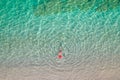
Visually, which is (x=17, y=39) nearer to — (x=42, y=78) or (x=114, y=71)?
(x=42, y=78)

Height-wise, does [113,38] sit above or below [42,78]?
above

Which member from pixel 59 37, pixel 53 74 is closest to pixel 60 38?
pixel 59 37

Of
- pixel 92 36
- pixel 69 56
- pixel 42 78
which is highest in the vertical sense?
pixel 92 36

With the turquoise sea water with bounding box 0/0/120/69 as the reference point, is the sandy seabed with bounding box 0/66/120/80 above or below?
below

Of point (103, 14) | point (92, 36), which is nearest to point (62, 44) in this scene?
point (92, 36)

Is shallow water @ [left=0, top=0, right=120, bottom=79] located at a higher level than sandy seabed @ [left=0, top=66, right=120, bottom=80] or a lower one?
higher

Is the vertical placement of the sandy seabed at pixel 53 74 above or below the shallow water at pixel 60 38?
below
